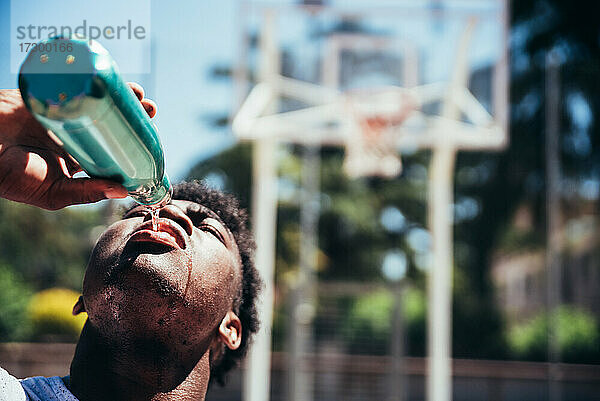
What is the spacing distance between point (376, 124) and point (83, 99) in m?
6.95

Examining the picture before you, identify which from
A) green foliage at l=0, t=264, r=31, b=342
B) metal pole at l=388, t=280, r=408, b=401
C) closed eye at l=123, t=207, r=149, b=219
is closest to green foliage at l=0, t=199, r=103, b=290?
green foliage at l=0, t=264, r=31, b=342

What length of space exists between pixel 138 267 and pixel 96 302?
0.13 metres

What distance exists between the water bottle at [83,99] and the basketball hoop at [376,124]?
6787mm

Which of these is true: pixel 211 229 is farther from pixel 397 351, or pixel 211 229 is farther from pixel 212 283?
pixel 397 351

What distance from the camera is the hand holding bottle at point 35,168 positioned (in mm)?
1196

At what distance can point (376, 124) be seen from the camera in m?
7.75

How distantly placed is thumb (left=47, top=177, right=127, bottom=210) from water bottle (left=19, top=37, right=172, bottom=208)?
0.09m

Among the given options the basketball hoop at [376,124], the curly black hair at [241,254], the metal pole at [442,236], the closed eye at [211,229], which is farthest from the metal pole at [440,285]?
the closed eye at [211,229]

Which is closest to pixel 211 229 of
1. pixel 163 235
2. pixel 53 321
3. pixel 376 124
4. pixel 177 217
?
pixel 177 217

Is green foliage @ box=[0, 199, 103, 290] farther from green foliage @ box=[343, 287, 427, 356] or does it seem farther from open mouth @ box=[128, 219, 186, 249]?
open mouth @ box=[128, 219, 186, 249]

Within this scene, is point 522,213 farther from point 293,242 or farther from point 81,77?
point 81,77

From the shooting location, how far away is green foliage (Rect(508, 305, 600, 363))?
50.9 feet

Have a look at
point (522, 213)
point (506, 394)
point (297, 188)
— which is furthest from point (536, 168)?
point (506, 394)

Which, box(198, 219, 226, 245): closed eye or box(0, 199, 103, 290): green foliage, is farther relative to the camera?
box(0, 199, 103, 290): green foliage
